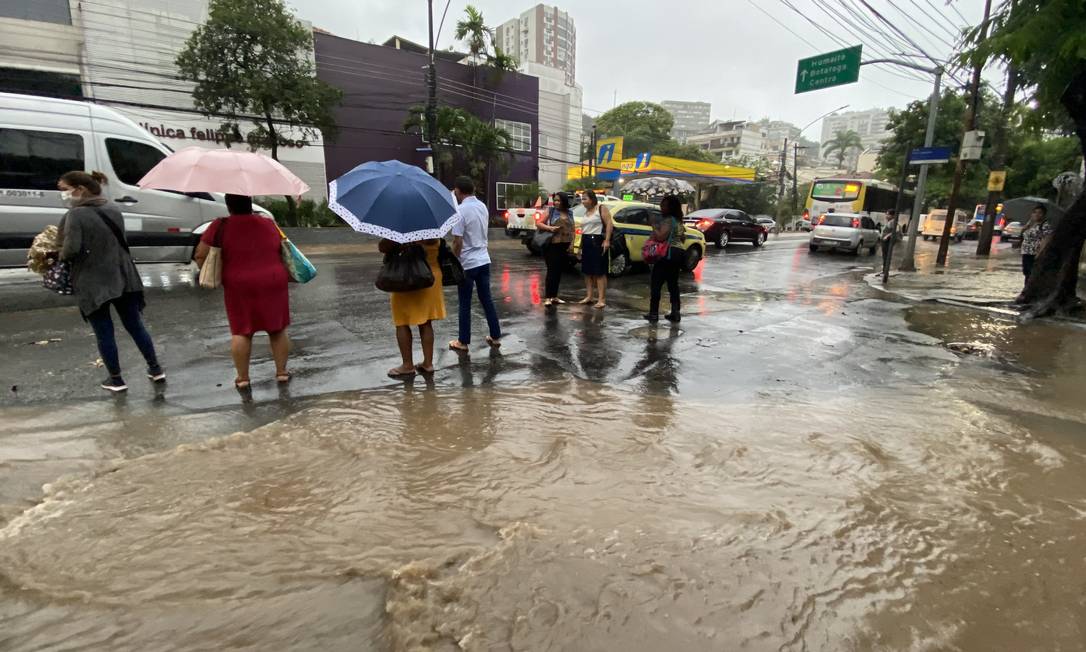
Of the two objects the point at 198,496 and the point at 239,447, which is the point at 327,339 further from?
the point at 198,496

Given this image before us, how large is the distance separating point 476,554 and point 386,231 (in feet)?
7.72

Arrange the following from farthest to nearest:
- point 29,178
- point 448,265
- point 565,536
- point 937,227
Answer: point 937,227, point 29,178, point 448,265, point 565,536

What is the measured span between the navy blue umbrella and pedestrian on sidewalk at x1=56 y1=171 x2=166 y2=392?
1.57m

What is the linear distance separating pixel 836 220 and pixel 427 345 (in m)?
19.7

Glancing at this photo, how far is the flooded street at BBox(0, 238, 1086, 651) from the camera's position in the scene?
83.4 inches

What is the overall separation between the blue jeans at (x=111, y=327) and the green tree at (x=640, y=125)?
5407cm

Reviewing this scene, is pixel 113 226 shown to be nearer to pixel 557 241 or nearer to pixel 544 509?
pixel 544 509

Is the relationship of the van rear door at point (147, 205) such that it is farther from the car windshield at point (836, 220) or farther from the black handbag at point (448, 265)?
the car windshield at point (836, 220)

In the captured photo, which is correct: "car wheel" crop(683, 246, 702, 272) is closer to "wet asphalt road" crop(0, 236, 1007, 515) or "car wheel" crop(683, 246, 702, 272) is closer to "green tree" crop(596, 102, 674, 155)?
"wet asphalt road" crop(0, 236, 1007, 515)

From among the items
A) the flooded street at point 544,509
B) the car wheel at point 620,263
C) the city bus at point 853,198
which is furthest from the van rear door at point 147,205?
the city bus at point 853,198

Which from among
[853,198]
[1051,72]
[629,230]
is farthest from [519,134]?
[1051,72]

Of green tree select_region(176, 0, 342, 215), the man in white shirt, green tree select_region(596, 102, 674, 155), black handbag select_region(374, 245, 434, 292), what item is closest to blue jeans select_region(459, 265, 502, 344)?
the man in white shirt

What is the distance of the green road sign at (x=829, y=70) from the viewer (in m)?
13.5

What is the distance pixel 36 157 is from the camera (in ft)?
24.0
